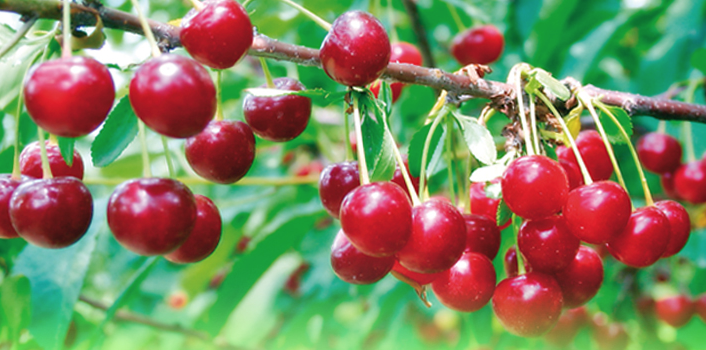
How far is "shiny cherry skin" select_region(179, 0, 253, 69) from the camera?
2.35ft

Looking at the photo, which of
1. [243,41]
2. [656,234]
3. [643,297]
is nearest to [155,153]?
[243,41]

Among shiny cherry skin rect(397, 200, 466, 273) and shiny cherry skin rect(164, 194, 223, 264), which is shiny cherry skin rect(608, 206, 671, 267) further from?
shiny cherry skin rect(164, 194, 223, 264)

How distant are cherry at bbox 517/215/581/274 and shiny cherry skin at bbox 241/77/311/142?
437 mm

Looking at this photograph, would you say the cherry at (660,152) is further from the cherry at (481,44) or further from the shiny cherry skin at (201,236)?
the shiny cherry skin at (201,236)

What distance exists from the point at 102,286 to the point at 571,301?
2080 millimetres

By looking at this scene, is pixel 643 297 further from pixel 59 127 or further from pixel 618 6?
pixel 59 127

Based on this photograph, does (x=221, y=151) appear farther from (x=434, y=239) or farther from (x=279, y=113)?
(x=434, y=239)

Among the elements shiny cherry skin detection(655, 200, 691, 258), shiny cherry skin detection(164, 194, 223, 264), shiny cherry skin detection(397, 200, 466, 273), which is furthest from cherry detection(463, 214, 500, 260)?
shiny cherry skin detection(164, 194, 223, 264)

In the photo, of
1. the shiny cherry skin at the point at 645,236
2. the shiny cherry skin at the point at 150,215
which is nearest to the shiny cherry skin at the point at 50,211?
the shiny cherry skin at the point at 150,215

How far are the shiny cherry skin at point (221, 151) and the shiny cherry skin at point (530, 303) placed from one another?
500 millimetres

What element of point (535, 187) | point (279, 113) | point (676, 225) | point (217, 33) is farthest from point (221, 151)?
point (676, 225)

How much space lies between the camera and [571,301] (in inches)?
37.4

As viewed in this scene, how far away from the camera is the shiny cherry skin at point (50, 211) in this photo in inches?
28.2

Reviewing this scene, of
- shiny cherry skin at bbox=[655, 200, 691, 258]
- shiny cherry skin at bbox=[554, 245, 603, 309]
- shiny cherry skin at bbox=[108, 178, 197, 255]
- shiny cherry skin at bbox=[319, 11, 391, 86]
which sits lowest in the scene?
shiny cherry skin at bbox=[554, 245, 603, 309]
